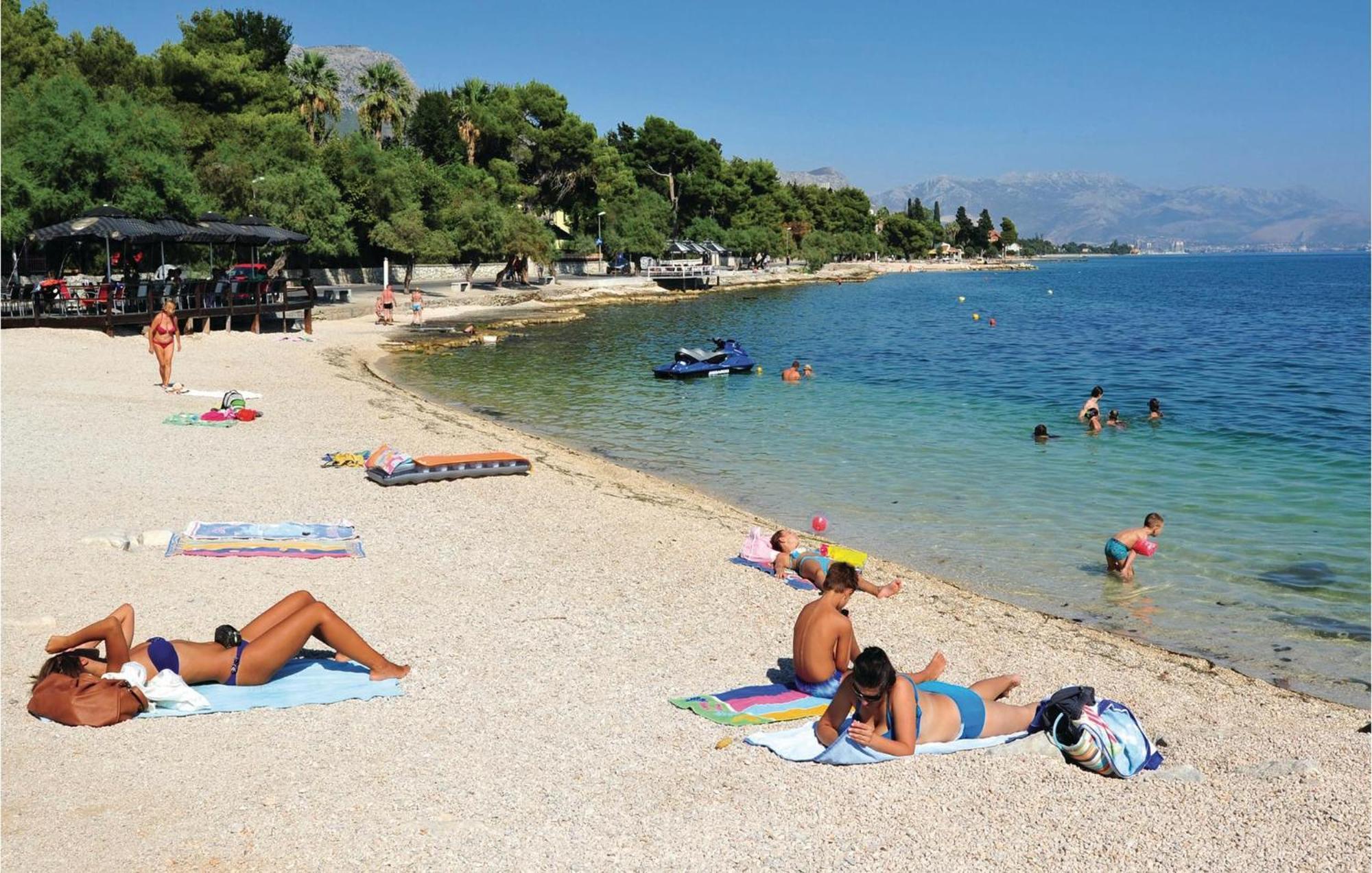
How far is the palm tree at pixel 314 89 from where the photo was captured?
66562 millimetres

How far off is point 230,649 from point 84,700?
0.89 meters

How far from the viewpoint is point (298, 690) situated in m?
7.01

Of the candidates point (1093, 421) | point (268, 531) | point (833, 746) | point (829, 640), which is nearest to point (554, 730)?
point (833, 746)

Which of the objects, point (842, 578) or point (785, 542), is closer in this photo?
point (842, 578)

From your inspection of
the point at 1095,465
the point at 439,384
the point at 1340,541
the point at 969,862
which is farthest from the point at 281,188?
the point at 969,862

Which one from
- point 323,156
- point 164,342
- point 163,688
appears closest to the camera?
point 163,688

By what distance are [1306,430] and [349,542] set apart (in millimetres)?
20517

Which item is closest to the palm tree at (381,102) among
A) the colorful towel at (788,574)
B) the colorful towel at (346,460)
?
the colorful towel at (346,460)

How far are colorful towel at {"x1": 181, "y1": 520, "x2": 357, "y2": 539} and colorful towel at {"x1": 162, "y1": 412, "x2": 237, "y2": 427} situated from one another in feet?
21.5

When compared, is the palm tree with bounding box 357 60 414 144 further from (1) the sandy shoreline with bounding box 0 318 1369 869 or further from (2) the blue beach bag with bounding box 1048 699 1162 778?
(2) the blue beach bag with bounding box 1048 699 1162 778

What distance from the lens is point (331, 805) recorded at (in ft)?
18.2

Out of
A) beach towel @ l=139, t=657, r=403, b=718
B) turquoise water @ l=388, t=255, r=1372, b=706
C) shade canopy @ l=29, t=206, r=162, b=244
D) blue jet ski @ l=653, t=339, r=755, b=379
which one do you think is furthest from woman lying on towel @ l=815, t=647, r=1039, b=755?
shade canopy @ l=29, t=206, r=162, b=244

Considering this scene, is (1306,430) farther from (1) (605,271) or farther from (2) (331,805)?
(1) (605,271)

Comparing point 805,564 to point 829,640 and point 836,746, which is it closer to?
point 829,640
